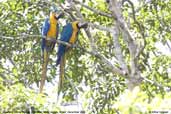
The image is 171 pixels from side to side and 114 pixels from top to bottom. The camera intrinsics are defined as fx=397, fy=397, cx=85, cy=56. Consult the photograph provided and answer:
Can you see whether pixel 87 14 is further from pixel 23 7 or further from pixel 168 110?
pixel 168 110

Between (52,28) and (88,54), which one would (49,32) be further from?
(88,54)

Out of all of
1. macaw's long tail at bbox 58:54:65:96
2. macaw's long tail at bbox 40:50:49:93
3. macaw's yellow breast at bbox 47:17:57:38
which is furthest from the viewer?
macaw's yellow breast at bbox 47:17:57:38

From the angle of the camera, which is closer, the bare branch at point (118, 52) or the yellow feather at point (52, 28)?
the bare branch at point (118, 52)

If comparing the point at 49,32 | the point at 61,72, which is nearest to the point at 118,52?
the point at 61,72

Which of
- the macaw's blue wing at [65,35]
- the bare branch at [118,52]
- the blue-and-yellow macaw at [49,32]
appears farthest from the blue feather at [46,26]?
the bare branch at [118,52]

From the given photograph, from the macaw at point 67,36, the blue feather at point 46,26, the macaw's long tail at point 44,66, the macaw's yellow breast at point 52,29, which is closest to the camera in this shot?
the macaw's long tail at point 44,66

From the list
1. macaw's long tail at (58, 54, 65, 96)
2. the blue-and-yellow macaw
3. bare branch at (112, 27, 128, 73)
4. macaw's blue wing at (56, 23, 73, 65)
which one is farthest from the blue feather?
bare branch at (112, 27, 128, 73)

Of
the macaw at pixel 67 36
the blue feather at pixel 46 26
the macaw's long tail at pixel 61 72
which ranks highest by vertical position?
the blue feather at pixel 46 26

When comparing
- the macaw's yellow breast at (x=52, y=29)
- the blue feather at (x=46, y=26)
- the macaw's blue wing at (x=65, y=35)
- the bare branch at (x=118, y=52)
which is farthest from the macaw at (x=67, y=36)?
the bare branch at (x=118, y=52)

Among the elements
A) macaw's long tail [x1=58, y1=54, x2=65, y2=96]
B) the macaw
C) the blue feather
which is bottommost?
macaw's long tail [x1=58, y1=54, x2=65, y2=96]

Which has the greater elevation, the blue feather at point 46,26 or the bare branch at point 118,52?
the blue feather at point 46,26

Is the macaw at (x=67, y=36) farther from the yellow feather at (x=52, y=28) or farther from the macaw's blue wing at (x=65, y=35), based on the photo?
the yellow feather at (x=52, y=28)

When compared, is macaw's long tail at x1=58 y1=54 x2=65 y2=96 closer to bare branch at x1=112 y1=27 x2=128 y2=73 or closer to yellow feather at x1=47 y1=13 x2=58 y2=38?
yellow feather at x1=47 y1=13 x2=58 y2=38

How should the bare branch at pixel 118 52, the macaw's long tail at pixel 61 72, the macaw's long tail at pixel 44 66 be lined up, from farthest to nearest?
the macaw's long tail at pixel 61 72, the macaw's long tail at pixel 44 66, the bare branch at pixel 118 52
